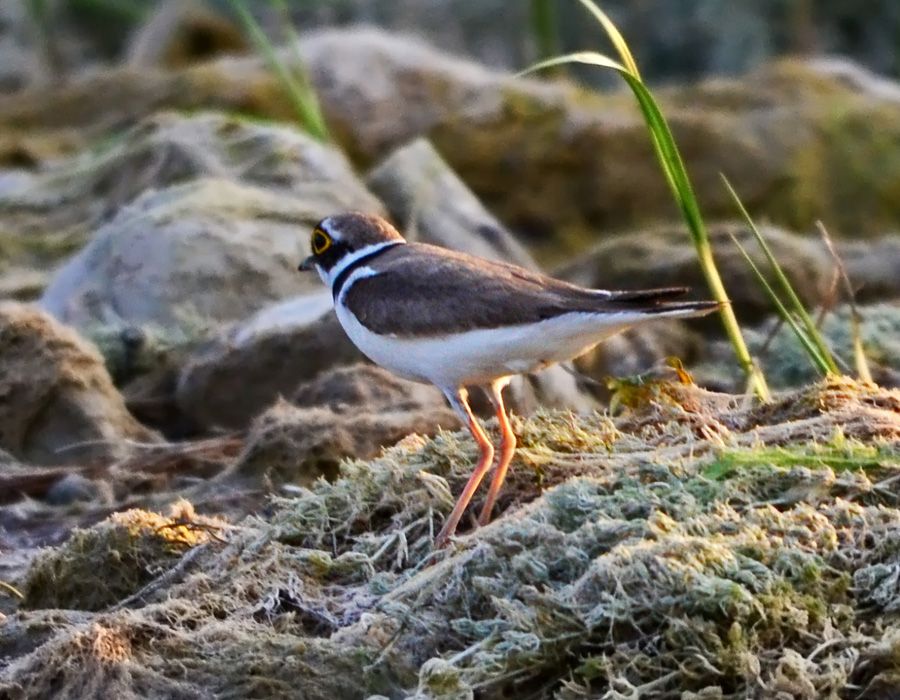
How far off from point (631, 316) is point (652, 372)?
1.02 metres

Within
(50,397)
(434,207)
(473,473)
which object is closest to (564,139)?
(434,207)

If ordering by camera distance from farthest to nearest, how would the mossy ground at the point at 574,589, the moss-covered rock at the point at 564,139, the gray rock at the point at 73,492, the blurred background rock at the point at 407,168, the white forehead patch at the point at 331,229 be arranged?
the moss-covered rock at the point at 564,139
the blurred background rock at the point at 407,168
the gray rock at the point at 73,492
the white forehead patch at the point at 331,229
the mossy ground at the point at 574,589

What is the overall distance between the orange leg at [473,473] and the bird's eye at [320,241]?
0.86 metres

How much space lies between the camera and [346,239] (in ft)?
17.4

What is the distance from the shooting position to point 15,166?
12.4 meters

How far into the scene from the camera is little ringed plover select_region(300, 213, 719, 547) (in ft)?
14.5

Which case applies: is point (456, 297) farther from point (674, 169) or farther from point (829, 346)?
point (829, 346)

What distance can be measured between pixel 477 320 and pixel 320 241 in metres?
0.97

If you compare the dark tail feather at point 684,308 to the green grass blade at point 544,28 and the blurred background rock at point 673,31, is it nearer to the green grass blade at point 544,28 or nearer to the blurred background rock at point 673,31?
the green grass blade at point 544,28

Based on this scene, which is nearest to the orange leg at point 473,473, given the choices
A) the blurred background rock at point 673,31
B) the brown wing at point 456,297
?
the brown wing at point 456,297

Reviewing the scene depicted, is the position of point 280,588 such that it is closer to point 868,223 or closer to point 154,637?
point 154,637

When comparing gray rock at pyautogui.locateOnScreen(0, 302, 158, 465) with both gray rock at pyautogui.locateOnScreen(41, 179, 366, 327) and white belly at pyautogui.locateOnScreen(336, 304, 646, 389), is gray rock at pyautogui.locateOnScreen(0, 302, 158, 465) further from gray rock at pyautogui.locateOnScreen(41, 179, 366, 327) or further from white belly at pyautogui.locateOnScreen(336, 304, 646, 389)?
white belly at pyautogui.locateOnScreen(336, 304, 646, 389)

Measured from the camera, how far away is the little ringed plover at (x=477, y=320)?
14.5 ft

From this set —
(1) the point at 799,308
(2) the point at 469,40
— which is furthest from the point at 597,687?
(2) the point at 469,40
